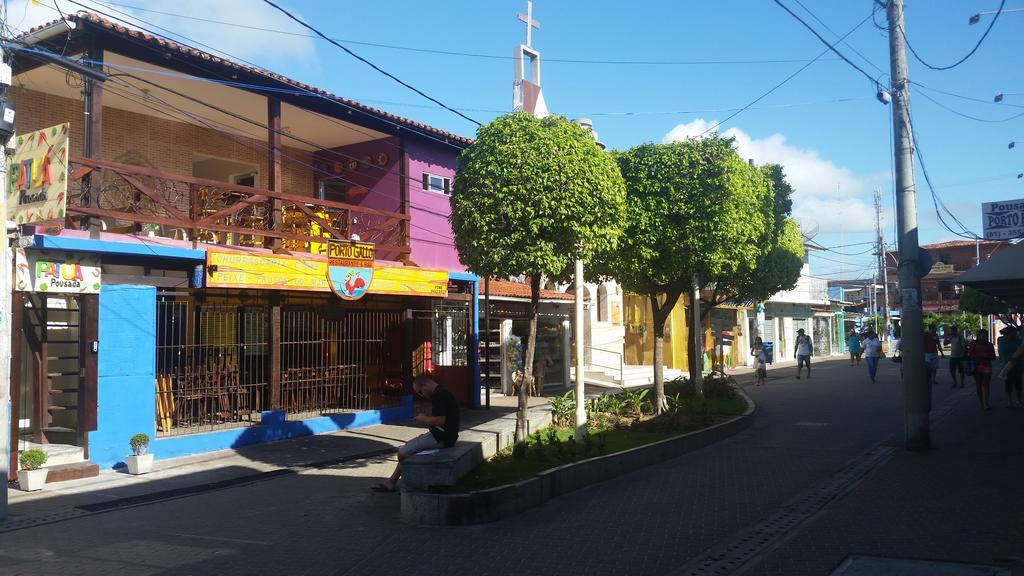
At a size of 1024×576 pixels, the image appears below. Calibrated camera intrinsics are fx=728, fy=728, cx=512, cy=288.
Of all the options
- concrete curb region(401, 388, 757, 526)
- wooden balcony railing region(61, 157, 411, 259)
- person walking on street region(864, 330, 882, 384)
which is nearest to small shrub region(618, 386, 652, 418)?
concrete curb region(401, 388, 757, 526)

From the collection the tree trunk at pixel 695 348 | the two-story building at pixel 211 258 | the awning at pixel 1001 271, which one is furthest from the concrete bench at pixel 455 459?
the awning at pixel 1001 271

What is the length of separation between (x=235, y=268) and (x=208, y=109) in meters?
4.88

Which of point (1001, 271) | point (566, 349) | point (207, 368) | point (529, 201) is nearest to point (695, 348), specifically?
point (566, 349)

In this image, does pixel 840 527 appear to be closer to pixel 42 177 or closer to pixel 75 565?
pixel 75 565

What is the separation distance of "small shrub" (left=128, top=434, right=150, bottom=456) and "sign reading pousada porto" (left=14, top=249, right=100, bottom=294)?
2.10 metres

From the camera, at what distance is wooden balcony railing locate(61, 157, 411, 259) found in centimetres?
1077

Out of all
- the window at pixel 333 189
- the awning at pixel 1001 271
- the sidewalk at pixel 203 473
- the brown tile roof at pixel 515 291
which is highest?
the window at pixel 333 189

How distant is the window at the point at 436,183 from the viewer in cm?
1742

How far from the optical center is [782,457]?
10.4 metres

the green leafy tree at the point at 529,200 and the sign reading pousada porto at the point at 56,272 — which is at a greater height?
the green leafy tree at the point at 529,200

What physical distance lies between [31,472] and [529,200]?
6.90 metres

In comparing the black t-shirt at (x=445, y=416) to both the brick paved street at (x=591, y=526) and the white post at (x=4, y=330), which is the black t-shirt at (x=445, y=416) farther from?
the white post at (x=4, y=330)

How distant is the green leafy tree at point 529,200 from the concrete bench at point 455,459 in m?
0.48

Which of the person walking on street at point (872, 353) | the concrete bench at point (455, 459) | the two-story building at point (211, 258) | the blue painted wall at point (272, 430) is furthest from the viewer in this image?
the person walking on street at point (872, 353)
